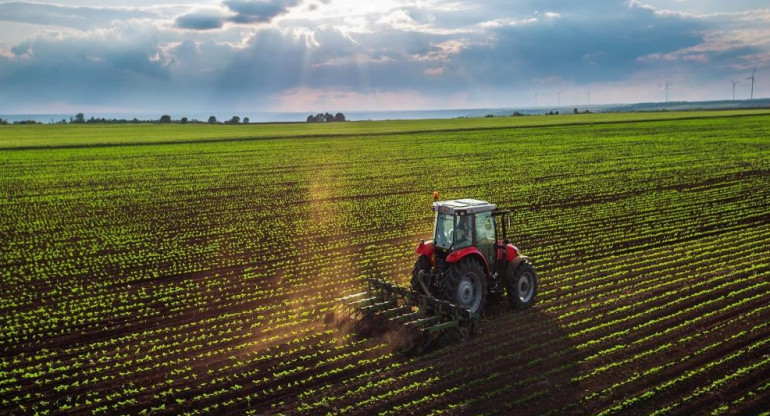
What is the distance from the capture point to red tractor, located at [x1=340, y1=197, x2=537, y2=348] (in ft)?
40.8

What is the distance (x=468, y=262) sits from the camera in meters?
13.0

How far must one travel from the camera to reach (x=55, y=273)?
18.6m

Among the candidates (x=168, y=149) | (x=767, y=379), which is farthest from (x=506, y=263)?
(x=168, y=149)

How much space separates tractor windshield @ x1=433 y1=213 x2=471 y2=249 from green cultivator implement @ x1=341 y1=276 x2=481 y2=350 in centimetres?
125

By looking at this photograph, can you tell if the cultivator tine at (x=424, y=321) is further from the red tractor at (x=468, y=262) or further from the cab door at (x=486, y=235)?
the cab door at (x=486, y=235)

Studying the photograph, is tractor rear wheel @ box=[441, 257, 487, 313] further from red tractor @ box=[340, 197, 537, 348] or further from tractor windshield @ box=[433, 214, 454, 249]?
tractor windshield @ box=[433, 214, 454, 249]

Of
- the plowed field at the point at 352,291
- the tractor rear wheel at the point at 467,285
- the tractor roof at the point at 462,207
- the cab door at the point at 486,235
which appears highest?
the tractor roof at the point at 462,207

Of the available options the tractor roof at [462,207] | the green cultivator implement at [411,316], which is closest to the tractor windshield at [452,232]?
the tractor roof at [462,207]

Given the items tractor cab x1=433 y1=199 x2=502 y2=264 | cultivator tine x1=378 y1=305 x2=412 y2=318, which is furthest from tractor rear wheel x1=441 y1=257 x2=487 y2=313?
cultivator tine x1=378 y1=305 x2=412 y2=318

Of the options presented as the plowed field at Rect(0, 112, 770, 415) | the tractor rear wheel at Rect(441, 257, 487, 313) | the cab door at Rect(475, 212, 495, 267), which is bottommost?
the plowed field at Rect(0, 112, 770, 415)

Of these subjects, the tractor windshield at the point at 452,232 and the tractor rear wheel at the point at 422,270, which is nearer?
the tractor windshield at the point at 452,232

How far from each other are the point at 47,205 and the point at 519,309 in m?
26.3

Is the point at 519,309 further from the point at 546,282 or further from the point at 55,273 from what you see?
the point at 55,273

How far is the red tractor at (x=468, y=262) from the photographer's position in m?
12.9
